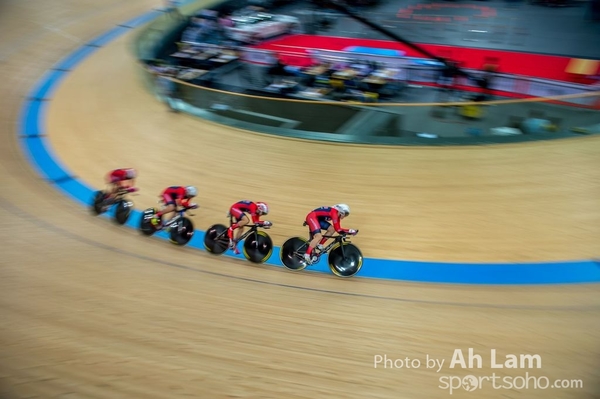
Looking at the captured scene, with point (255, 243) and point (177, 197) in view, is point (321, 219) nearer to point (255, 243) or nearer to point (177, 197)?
point (255, 243)

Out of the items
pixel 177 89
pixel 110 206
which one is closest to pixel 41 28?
pixel 177 89

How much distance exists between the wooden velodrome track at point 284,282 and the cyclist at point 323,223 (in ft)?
0.86

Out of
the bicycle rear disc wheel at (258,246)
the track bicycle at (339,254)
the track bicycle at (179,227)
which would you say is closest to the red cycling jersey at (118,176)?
the track bicycle at (179,227)

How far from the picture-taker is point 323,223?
2.81m

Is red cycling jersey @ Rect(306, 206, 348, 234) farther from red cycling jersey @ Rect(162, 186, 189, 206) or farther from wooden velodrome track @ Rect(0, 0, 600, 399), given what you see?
red cycling jersey @ Rect(162, 186, 189, 206)

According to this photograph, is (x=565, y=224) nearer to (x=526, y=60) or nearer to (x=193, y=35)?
(x=526, y=60)

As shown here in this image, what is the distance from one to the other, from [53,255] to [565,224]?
158 inches

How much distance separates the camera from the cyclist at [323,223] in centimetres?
275

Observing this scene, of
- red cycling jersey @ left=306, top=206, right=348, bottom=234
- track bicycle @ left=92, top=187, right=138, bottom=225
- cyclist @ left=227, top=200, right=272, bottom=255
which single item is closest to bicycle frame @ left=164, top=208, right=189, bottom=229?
cyclist @ left=227, top=200, right=272, bottom=255

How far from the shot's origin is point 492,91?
669 centimetres

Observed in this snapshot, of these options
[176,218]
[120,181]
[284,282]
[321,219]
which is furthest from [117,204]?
[321,219]

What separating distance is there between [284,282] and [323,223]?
0.51 m

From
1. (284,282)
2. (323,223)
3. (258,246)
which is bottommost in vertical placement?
(284,282)

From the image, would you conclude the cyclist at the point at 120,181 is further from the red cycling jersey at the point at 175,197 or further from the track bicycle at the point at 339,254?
the track bicycle at the point at 339,254
